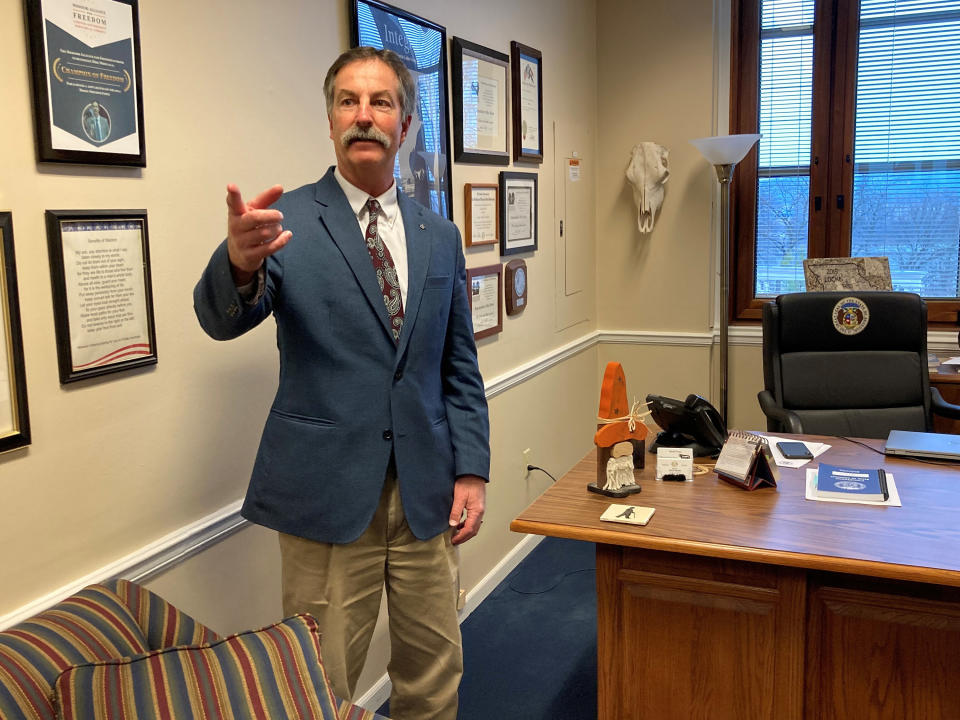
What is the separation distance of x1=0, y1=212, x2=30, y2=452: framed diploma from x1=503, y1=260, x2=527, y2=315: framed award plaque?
208cm

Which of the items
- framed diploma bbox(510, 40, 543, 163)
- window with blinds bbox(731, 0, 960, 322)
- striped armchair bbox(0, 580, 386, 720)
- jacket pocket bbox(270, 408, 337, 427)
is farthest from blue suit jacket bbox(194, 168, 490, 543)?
window with blinds bbox(731, 0, 960, 322)

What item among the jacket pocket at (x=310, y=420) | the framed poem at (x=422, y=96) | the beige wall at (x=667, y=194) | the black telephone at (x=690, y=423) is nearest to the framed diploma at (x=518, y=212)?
the framed poem at (x=422, y=96)

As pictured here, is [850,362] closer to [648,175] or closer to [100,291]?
[648,175]

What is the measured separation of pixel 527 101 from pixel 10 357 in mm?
2482

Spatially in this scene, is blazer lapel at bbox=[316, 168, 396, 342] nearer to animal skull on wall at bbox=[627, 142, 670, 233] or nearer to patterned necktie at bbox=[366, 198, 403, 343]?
patterned necktie at bbox=[366, 198, 403, 343]

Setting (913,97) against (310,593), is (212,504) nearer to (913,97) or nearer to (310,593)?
(310,593)

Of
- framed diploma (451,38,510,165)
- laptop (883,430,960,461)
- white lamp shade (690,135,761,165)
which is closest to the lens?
laptop (883,430,960,461)

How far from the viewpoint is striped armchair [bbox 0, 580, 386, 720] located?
1.16 m

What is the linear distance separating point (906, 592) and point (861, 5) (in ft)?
10.6

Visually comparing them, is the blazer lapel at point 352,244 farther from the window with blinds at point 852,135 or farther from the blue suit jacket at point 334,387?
the window with blinds at point 852,135

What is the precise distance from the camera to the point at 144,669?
1223 millimetres

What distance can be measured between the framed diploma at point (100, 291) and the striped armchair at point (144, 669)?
0.43 metres

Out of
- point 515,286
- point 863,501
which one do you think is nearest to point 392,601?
point 863,501

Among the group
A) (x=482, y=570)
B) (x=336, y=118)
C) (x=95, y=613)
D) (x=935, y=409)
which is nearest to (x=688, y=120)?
(x=935, y=409)
